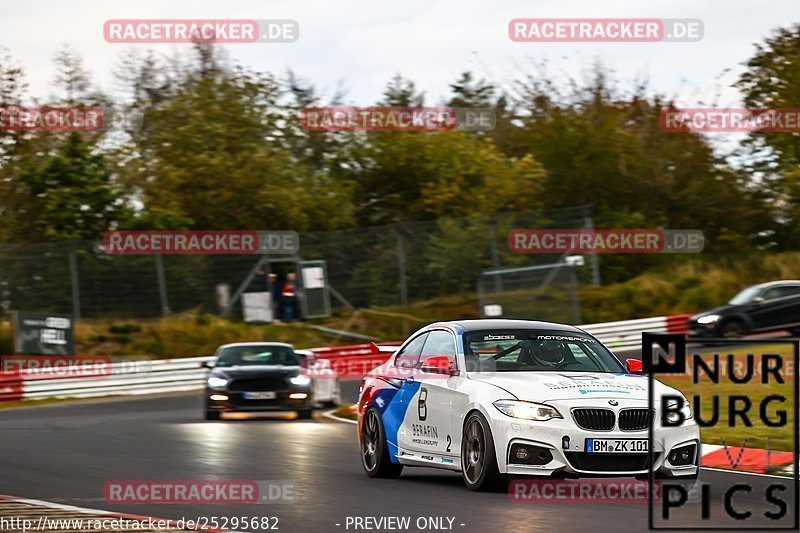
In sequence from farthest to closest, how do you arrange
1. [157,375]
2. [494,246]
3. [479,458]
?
[494,246], [157,375], [479,458]


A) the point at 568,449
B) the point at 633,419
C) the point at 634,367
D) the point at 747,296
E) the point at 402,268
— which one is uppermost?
the point at 402,268

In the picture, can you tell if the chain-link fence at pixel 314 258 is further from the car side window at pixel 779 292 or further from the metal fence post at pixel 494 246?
the car side window at pixel 779 292

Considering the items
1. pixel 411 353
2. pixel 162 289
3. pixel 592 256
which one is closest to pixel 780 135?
pixel 592 256

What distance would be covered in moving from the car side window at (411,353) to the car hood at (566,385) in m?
1.26

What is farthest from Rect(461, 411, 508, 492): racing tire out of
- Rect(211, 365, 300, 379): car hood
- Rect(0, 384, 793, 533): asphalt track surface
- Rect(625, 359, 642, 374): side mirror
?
Rect(211, 365, 300, 379): car hood

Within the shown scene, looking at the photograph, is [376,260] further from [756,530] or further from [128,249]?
[756,530]

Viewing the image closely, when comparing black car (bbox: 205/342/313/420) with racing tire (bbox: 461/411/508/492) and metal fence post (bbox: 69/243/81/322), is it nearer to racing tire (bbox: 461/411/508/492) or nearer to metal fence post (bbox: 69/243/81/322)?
racing tire (bbox: 461/411/508/492)

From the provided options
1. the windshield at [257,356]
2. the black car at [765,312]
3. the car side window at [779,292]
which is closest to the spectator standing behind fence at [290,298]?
the black car at [765,312]

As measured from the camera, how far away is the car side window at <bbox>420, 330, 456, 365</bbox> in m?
12.6

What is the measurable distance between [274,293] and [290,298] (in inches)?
17.4

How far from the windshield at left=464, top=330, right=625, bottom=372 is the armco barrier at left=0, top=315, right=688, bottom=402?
16.2 m

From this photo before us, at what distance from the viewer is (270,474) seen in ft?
44.2

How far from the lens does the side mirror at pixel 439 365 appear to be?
12391 mm

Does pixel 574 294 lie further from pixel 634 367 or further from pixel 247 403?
pixel 634 367
